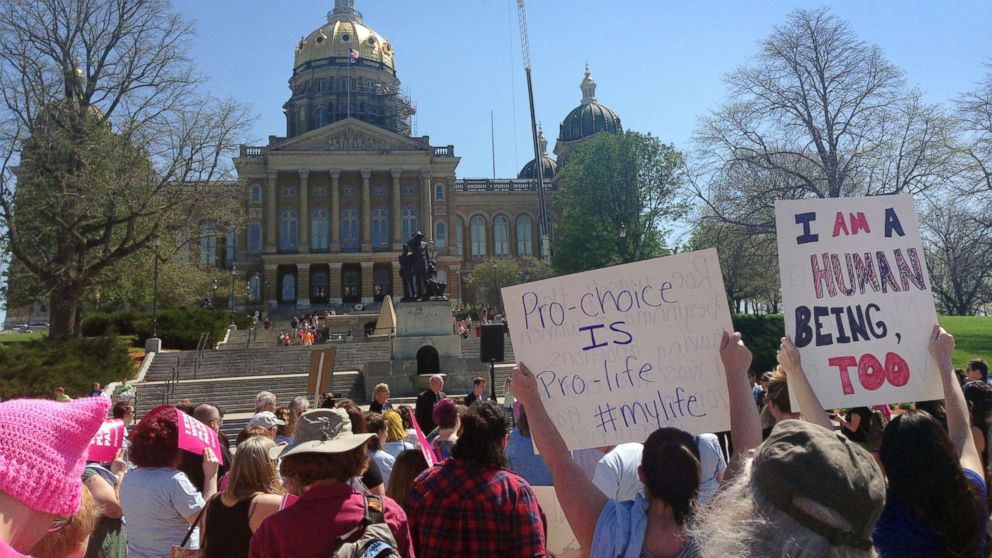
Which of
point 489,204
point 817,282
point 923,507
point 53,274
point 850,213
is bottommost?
point 923,507

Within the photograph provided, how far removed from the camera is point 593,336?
12.2 feet

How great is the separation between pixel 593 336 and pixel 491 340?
40.5 ft

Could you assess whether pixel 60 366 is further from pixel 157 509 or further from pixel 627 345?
pixel 627 345

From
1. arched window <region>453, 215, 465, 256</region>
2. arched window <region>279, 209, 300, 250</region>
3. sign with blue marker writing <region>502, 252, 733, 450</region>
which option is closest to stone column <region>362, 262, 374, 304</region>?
arched window <region>279, 209, 300, 250</region>

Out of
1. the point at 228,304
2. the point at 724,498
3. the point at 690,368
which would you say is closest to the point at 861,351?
the point at 690,368

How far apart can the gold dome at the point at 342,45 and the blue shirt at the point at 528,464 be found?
75.5m

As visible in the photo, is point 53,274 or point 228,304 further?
point 228,304

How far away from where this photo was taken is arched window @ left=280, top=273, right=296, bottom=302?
219 ft

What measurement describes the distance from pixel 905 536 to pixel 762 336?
27844 millimetres

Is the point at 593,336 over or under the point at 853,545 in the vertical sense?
over

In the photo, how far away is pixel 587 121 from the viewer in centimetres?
8300

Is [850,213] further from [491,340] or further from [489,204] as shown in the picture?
[489,204]

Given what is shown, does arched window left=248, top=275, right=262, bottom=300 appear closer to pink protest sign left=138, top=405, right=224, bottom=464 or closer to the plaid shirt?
pink protest sign left=138, top=405, right=224, bottom=464

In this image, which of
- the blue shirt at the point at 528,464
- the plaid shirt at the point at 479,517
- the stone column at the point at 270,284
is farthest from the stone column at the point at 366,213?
the plaid shirt at the point at 479,517
